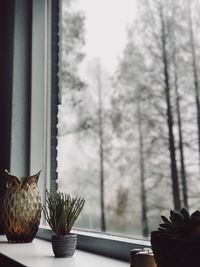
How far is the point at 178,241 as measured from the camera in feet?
2.12

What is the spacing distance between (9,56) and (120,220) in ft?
4.80

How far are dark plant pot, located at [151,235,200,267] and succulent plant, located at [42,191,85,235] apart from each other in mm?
546

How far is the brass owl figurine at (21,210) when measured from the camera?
57.7 inches

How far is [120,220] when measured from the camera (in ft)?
9.07

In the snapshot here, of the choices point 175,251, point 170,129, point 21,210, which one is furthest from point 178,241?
point 170,129

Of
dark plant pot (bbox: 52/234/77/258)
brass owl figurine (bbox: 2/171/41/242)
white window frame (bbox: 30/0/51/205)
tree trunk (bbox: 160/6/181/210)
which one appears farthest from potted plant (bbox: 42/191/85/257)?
tree trunk (bbox: 160/6/181/210)

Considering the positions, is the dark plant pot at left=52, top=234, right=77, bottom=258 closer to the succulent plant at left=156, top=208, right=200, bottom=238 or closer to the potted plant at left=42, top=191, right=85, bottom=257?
the potted plant at left=42, top=191, right=85, bottom=257

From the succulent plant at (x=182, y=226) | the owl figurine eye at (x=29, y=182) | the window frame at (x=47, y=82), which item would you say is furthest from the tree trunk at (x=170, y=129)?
the succulent plant at (x=182, y=226)

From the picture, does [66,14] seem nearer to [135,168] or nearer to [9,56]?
[9,56]

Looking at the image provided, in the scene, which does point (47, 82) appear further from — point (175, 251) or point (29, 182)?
point (175, 251)

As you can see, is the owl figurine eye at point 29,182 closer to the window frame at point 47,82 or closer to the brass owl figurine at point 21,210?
the brass owl figurine at point 21,210

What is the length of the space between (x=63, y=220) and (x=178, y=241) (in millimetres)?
608

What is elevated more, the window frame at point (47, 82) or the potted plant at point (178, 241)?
the window frame at point (47, 82)

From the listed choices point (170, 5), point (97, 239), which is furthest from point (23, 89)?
point (170, 5)
